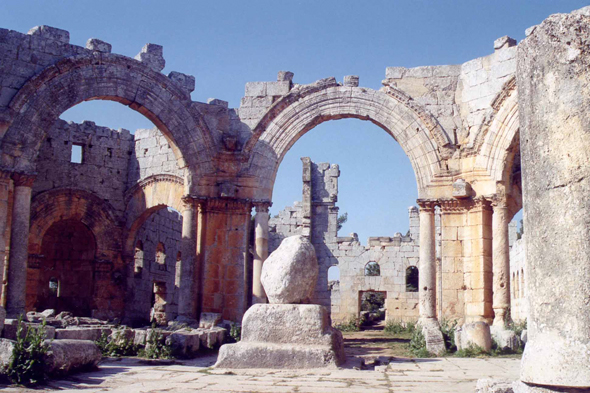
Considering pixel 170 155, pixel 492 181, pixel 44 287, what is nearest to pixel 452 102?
pixel 492 181

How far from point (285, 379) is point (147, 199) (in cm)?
1258

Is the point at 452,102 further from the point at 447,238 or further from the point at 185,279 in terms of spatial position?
the point at 185,279

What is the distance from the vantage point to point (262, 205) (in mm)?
14898

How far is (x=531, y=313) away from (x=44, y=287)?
58.8 feet

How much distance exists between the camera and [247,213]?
1494 cm

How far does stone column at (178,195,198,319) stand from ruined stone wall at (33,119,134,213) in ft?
16.9

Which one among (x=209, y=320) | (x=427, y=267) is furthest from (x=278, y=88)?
(x=209, y=320)

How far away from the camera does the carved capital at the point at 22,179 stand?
491 inches

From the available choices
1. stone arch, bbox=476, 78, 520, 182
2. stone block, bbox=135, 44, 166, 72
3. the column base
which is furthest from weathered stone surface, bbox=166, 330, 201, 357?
stone arch, bbox=476, 78, 520, 182

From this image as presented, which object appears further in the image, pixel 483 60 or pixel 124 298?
pixel 124 298

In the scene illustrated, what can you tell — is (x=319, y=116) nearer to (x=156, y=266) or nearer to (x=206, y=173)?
(x=206, y=173)

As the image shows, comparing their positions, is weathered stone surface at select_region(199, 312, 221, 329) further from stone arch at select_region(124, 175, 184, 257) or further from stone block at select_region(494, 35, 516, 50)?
stone block at select_region(494, 35, 516, 50)

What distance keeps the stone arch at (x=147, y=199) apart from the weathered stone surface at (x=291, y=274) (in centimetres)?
957

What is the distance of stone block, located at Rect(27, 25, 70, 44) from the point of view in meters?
13.3
